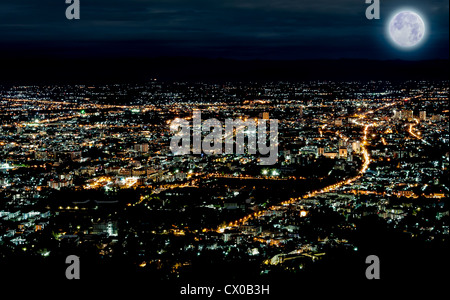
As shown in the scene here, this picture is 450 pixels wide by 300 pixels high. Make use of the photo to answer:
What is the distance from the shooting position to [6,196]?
37.1ft

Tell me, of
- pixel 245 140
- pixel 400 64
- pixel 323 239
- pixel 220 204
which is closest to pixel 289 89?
pixel 400 64

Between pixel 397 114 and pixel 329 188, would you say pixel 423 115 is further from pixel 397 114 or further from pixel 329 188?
pixel 329 188

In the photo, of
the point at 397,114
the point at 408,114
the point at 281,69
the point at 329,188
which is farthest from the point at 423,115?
the point at 329,188

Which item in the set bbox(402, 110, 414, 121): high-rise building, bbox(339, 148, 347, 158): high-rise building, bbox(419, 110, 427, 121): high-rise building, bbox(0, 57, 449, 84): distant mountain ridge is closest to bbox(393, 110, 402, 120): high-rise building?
bbox(402, 110, 414, 121): high-rise building

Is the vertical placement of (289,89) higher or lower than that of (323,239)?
higher

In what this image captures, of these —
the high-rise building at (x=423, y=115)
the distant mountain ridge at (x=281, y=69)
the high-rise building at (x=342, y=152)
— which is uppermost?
the distant mountain ridge at (x=281, y=69)

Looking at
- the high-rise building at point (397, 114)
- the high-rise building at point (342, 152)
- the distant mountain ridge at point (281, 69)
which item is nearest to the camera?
the high-rise building at point (342, 152)

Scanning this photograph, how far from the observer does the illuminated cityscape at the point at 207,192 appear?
783 cm

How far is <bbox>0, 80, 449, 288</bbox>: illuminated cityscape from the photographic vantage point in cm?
783

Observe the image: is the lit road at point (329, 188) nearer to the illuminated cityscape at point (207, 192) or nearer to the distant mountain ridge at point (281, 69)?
the illuminated cityscape at point (207, 192)

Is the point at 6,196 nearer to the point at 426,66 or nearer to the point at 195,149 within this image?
the point at 195,149

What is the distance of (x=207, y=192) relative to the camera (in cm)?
1266

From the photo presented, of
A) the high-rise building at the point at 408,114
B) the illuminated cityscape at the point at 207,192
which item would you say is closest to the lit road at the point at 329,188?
the illuminated cityscape at the point at 207,192
